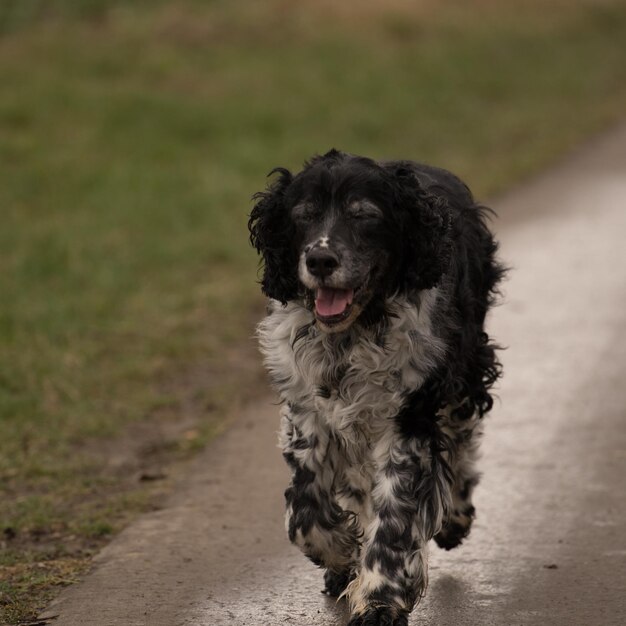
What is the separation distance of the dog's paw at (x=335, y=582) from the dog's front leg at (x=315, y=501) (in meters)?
0.12

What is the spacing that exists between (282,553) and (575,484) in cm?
165

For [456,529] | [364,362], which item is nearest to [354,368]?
[364,362]

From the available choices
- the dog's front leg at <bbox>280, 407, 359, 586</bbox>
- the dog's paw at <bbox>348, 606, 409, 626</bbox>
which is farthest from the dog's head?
the dog's paw at <bbox>348, 606, 409, 626</bbox>

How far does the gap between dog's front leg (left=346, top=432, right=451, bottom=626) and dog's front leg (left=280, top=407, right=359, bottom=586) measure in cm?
21

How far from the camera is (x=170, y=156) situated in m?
16.4

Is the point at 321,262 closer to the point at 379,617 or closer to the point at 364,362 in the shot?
the point at 364,362

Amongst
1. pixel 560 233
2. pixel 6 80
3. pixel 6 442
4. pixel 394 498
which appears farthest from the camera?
pixel 6 80

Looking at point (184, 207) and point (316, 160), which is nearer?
point (316, 160)

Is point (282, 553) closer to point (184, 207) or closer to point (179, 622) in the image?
point (179, 622)

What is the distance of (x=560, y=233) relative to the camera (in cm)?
1295

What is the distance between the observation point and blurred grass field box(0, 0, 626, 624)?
7.65 m

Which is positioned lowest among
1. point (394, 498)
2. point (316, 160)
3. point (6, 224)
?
point (6, 224)

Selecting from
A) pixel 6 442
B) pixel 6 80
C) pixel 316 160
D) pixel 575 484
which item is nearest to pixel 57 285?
pixel 6 442

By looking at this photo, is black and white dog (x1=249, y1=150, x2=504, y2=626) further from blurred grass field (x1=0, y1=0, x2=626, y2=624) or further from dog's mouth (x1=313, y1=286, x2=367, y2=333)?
blurred grass field (x1=0, y1=0, x2=626, y2=624)
